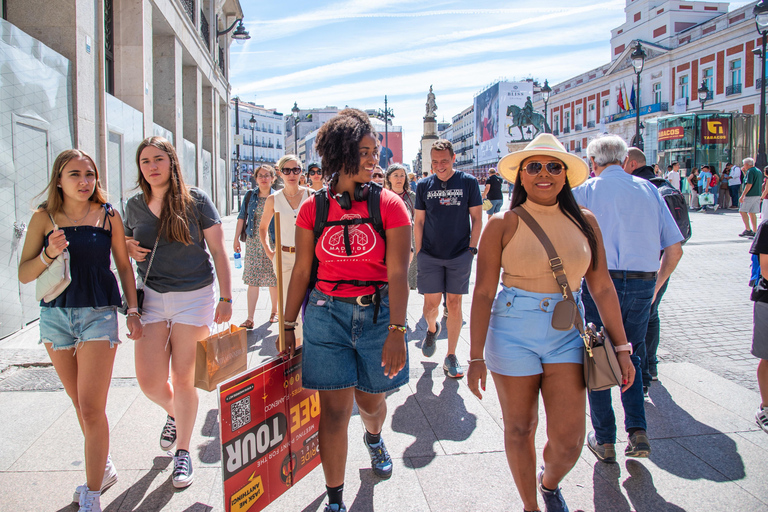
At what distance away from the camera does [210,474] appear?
10.2ft

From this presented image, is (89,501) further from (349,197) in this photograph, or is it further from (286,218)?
(286,218)

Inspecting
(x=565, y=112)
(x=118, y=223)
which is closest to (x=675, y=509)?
(x=118, y=223)

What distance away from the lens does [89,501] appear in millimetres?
2633

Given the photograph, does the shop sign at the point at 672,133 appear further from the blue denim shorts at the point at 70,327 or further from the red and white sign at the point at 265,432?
the blue denim shorts at the point at 70,327

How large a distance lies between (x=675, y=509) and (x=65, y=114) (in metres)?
7.77

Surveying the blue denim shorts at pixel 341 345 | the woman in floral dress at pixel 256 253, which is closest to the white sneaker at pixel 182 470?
the blue denim shorts at pixel 341 345

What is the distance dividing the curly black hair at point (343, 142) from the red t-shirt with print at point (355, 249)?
0.19m

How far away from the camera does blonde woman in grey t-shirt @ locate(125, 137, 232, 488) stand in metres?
3.05

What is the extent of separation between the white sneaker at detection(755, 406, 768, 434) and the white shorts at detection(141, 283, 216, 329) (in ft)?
12.5

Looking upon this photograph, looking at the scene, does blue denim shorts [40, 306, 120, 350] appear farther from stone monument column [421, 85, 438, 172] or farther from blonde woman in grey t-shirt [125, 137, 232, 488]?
stone monument column [421, 85, 438, 172]

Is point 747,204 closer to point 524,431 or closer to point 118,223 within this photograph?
point 524,431

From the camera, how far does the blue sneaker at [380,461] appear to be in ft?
9.98

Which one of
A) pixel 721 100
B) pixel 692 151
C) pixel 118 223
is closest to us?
pixel 118 223

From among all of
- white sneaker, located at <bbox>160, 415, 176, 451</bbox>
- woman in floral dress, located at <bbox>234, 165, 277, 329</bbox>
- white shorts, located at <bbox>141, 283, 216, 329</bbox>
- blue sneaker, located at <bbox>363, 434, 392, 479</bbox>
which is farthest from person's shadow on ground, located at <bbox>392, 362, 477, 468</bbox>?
woman in floral dress, located at <bbox>234, 165, 277, 329</bbox>
